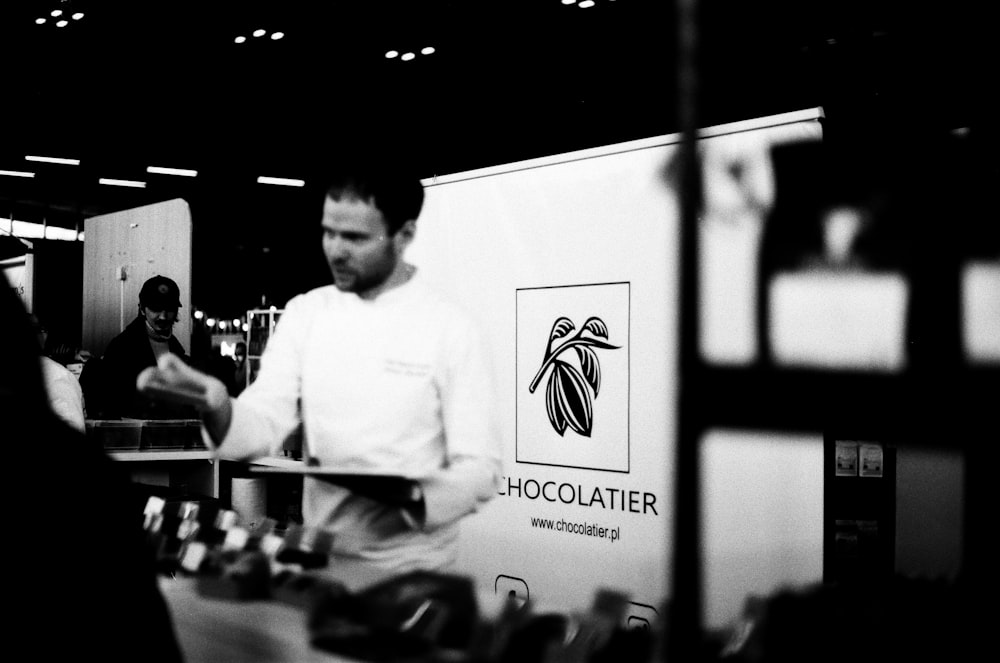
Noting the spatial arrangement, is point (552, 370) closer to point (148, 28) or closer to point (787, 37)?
point (787, 37)

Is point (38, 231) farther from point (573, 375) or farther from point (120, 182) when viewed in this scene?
point (573, 375)

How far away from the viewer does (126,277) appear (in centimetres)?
583

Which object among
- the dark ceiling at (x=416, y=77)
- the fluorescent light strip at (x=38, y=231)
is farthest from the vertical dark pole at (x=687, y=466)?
the fluorescent light strip at (x=38, y=231)

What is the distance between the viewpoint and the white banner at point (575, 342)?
2711 mm

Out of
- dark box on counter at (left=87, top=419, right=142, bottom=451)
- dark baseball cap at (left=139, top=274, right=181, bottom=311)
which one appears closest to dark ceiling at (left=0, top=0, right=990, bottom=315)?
dark baseball cap at (left=139, top=274, right=181, bottom=311)

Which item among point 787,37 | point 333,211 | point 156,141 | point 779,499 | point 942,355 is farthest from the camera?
point 156,141

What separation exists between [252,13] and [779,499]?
3611 mm

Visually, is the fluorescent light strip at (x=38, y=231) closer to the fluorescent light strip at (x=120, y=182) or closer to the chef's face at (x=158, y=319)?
the fluorescent light strip at (x=120, y=182)

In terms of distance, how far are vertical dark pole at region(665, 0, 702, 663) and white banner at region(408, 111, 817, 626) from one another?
1.93 metres

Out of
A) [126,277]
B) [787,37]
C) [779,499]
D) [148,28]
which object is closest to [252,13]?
[148,28]

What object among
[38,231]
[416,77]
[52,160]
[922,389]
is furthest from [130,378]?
[38,231]

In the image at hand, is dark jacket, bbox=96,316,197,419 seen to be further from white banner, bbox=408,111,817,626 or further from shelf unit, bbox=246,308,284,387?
white banner, bbox=408,111,817,626

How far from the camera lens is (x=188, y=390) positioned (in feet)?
5.07

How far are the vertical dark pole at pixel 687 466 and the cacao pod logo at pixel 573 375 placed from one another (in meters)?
2.01
